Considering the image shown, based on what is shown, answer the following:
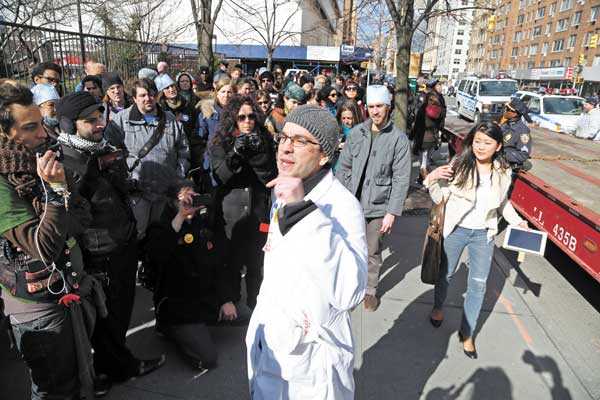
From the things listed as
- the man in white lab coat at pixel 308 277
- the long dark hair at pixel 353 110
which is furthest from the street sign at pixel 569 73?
the man in white lab coat at pixel 308 277

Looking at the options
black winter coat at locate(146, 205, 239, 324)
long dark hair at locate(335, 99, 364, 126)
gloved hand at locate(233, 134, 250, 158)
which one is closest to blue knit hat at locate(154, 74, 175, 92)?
long dark hair at locate(335, 99, 364, 126)

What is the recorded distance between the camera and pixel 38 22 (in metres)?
18.6

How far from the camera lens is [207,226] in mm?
3068

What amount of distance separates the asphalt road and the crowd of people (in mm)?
164

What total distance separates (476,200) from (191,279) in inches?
91.0

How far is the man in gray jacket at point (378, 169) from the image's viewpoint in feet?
12.2

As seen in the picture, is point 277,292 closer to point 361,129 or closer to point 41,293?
point 41,293

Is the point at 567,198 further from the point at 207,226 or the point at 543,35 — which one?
the point at 543,35

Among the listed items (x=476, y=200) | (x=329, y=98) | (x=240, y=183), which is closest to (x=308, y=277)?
(x=240, y=183)

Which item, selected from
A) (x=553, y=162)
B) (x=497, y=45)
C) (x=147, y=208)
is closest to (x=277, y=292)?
(x=147, y=208)

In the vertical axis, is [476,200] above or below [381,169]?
below

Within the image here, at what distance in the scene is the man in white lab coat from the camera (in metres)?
1.34

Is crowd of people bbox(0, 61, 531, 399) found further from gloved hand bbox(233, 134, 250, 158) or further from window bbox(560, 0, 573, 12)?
window bbox(560, 0, 573, 12)

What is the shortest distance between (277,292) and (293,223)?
1.14 ft
